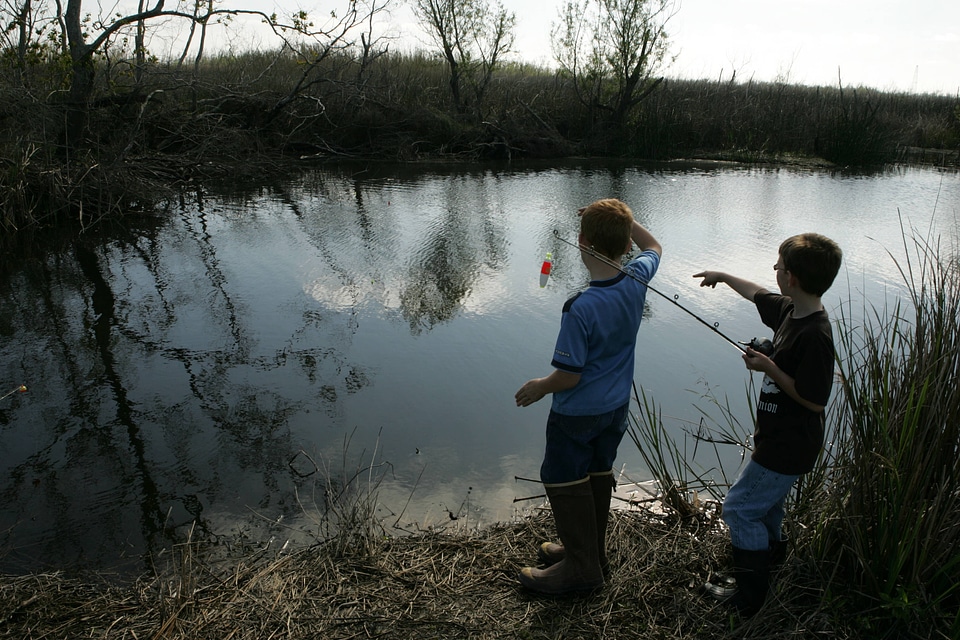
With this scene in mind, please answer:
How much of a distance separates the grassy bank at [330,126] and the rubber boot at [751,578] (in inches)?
314

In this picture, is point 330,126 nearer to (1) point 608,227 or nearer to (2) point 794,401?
(1) point 608,227

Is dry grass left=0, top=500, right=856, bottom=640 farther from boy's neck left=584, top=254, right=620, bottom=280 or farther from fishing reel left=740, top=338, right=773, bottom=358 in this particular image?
boy's neck left=584, top=254, right=620, bottom=280

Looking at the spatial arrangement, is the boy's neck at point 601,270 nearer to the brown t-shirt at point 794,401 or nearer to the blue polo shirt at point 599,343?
the blue polo shirt at point 599,343

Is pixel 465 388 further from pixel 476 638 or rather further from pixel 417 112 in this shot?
pixel 417 112

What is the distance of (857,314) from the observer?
5426 mm

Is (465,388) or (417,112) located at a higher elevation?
(417,112)

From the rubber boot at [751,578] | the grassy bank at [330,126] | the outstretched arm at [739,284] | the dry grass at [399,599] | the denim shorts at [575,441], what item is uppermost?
the grassy bank at [330,126]

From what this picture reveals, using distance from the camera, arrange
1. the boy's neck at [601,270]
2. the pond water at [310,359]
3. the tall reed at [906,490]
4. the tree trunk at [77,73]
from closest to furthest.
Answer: the tall reed at [906,490]
the boy's neck at [601,270]
the pond water at [310,359]
the tree trunk at [77,73]

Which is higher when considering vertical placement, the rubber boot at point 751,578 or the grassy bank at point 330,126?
the grassy bank at point 330,126

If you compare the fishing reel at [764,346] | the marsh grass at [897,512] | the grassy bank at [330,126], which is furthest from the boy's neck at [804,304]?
the grassy bank at [330,126]

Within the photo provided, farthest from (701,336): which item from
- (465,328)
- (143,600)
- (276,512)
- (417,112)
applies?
(417,112)

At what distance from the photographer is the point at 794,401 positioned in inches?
82.4

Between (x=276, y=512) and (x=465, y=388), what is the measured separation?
1.54 meters

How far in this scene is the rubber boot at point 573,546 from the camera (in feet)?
7.47
